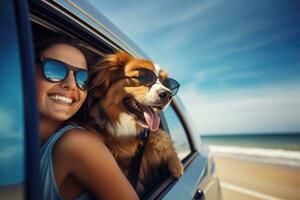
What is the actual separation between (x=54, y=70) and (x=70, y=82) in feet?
0.33

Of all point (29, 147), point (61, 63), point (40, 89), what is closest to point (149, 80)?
point (61, 63)

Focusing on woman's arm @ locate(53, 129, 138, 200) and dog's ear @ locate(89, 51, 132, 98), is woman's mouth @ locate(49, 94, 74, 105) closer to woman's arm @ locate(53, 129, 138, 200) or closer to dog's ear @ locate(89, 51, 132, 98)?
woman's arm @ locate(53, 129, 138, 200)

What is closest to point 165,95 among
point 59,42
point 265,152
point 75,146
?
point 59,42

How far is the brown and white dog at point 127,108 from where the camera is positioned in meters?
1.67

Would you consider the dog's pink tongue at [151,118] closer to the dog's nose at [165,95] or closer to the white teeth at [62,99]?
the dog's nose at [165,95]

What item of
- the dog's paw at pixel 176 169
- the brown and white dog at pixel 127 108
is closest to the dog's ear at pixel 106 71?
the brown and white dog at pixel 127 108

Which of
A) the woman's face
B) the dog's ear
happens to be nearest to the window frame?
the dog's ear

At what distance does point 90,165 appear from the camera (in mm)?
1128

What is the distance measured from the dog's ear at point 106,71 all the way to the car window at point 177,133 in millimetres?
705

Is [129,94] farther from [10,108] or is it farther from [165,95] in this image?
[10,108]

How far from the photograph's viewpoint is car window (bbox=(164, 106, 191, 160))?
98.2 inches

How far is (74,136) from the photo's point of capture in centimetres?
115

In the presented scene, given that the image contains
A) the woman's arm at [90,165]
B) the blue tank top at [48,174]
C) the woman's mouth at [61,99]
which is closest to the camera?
the blue tank top at [48,174]

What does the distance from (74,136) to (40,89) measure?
0.23 metres
